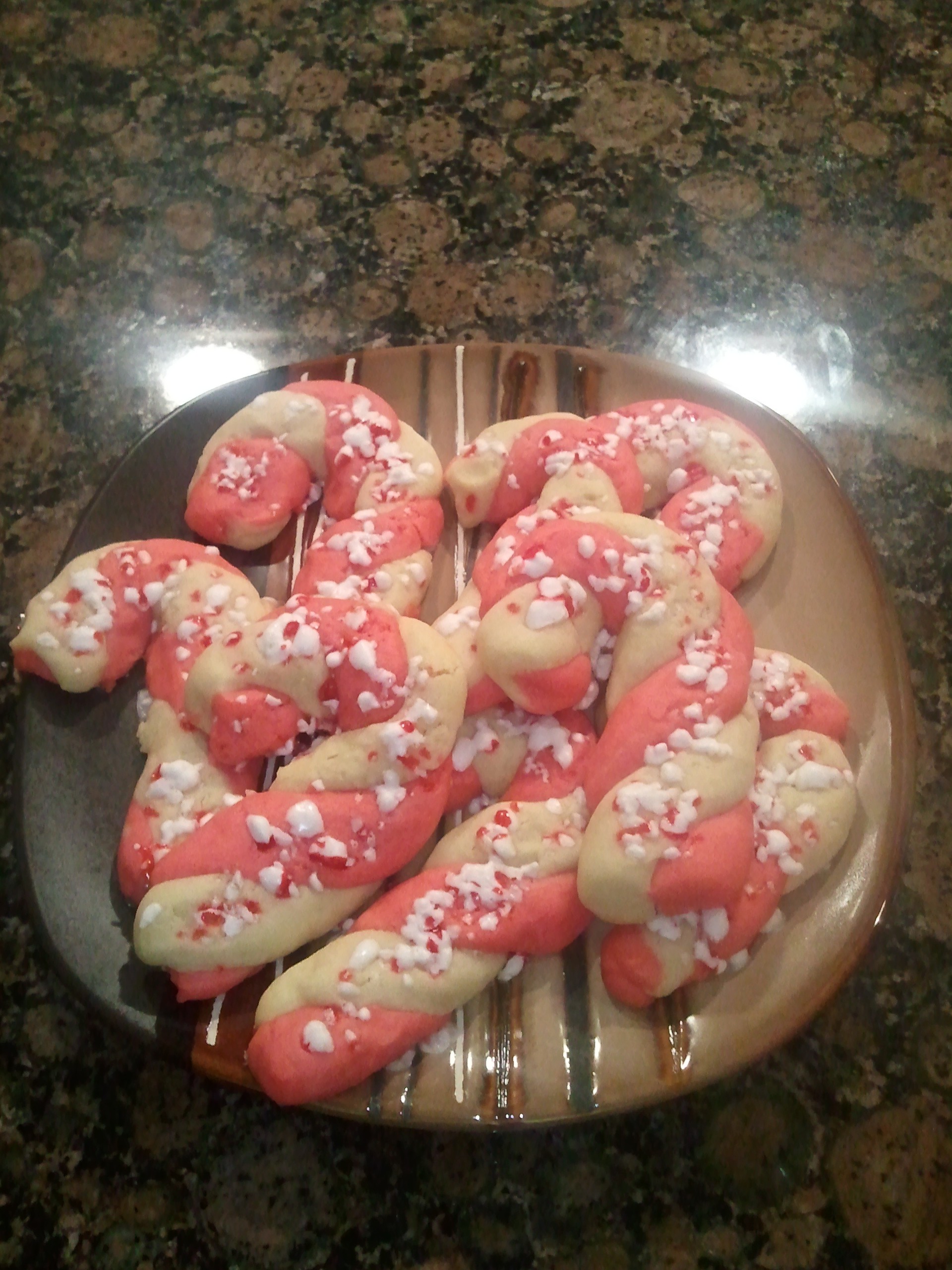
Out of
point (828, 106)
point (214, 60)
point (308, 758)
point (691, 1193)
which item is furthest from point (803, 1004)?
point (214, 60)

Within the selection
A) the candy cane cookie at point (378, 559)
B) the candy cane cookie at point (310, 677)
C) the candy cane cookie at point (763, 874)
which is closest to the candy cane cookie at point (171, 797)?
the candy cane cookie at point (310, 677)

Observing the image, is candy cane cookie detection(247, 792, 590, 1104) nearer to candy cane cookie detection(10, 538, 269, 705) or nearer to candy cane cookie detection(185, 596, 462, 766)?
candy cane cookie detection(185, 596, 462, 766)

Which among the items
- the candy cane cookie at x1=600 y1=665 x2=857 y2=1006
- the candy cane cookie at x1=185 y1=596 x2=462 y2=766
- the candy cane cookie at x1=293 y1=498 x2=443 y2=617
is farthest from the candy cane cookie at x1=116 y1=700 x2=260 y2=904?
the candy cane cookie at x1=600 y1=665 x2=857 y2=1006

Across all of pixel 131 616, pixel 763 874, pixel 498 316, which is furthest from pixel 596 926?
pixel 498 316

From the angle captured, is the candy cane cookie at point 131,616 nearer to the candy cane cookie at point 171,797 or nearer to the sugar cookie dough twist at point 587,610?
the candy cane cookie at point 171,797

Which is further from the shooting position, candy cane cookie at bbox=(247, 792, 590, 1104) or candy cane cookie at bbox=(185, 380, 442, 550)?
candy cane cookie at bbox=(185, 380, 442, 550)

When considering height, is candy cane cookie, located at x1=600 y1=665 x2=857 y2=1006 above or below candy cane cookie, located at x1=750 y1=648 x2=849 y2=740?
below

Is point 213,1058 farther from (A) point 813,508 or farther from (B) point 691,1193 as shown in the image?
(A) point 813,508
